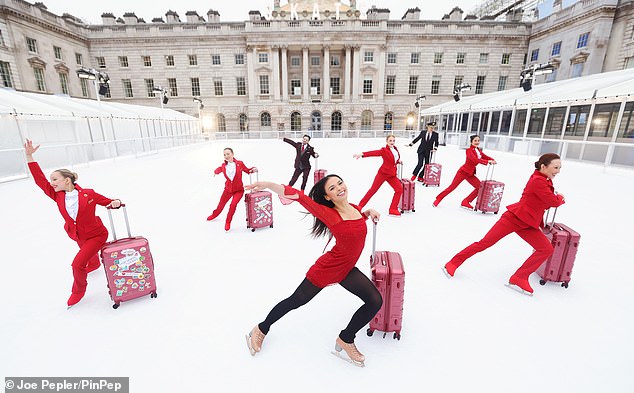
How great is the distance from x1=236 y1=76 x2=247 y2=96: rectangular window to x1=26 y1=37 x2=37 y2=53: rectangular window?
759 inches

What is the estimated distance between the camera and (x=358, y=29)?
32.0 m

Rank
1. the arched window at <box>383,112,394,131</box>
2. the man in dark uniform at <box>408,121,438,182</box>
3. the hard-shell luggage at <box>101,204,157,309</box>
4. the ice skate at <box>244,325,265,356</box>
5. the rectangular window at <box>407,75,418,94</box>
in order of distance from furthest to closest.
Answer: the arched window at <box>383,112,394,131</box> < the rectangular window at <box>407,75,418,94</box> < the man in dark uniform at <box>408,121,438,182</box> < the hard-shell luggage at <box>101,204,157,309</box> < the ice skate at <box>244,325,265,356</box>

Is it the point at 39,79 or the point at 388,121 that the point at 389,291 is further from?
the point at 39,79

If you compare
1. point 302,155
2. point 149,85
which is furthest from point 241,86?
point 302,155

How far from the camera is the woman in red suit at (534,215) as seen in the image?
2.74m

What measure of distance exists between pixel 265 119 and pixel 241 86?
5176mm

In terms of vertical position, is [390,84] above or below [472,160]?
above

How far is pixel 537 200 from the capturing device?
110 inches

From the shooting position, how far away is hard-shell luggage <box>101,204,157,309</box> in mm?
2656

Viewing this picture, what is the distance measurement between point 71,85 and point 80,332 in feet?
133

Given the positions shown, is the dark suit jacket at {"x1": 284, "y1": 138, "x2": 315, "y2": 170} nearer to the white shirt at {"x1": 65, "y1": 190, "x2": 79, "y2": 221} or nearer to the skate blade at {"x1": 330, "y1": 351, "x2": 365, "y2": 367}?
the white shirt at {"x1": 65, "y1": 190, "x2": 79, "y2": 221}

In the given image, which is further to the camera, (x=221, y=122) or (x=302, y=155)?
(x=221, y=122)

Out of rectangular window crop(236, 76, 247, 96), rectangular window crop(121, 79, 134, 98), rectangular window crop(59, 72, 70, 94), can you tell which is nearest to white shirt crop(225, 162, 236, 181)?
rectangular window crop(236, 76, 247, 96)

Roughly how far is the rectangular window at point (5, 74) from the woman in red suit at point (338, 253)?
3714cm
